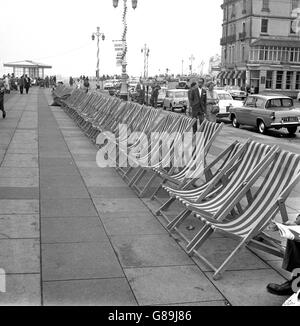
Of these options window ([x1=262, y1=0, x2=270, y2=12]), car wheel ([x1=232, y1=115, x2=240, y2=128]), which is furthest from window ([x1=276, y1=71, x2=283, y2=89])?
car wheel ([x1=232, y1=115, x2=240, y2=128])

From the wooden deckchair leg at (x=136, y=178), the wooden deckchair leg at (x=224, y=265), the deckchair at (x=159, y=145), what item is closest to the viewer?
the wooden deckchair leg at (x=224, y=265)

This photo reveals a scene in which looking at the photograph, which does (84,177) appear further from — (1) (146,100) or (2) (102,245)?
(1) (146,100)

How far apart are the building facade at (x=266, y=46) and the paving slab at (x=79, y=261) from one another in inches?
2713

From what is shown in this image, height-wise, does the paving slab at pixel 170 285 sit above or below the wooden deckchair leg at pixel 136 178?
below

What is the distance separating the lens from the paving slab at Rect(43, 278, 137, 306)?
3824 millimetres

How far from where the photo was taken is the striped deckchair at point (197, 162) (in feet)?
20.5

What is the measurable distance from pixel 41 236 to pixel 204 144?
7.91 feet

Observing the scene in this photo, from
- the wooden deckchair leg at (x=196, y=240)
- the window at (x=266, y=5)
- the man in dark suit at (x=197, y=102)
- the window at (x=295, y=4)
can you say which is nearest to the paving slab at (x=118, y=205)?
the wooden deckchair leg at (x=196, y=240)

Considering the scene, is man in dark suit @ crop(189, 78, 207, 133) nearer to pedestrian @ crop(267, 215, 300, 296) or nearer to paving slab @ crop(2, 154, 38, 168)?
paving slab @ crop(2, 154, 38, 168)

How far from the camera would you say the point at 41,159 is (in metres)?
9.97

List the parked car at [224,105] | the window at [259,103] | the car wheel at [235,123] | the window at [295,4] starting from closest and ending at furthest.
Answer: the window at [259,103], the car wheel at [235,123], the parked car at [224,105], the window at [295,4]

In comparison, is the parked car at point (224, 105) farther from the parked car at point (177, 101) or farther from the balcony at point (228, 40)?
the balcony at point (228, 40)

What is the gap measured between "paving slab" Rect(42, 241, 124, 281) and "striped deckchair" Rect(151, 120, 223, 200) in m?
1.55

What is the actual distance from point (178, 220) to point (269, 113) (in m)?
13.4
